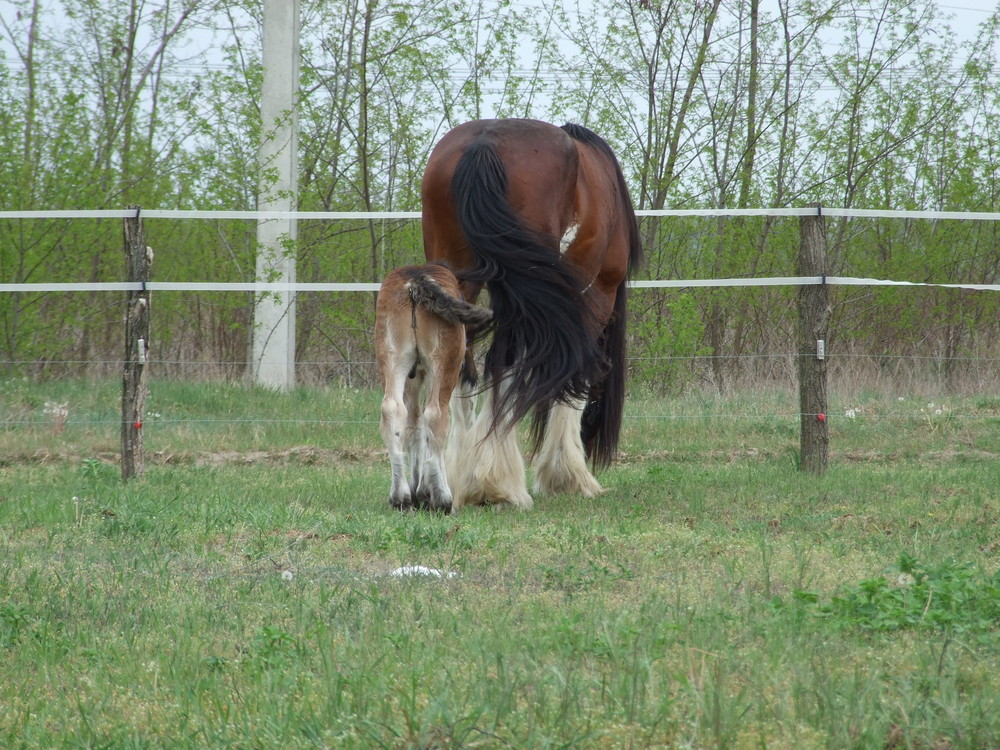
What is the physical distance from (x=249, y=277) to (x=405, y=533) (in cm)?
840

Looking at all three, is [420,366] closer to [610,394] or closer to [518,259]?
[518,259]

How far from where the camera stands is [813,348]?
24.6ft

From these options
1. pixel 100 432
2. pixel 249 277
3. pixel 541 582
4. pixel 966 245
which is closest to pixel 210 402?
pixel 100 432

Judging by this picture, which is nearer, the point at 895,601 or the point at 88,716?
the point at 88,716

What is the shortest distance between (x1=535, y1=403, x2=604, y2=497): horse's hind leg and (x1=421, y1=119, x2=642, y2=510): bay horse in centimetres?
24

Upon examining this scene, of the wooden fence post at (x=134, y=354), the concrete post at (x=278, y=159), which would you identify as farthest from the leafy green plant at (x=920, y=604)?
the concrete post at (x=278, y=159)

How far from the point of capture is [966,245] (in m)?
13.8

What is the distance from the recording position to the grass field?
95.3 inches

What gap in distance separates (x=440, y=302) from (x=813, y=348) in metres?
3.32

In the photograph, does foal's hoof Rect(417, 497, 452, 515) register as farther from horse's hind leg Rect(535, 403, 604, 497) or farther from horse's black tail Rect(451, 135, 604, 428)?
horse's hind leg Rect(535, 403, 604, 497)

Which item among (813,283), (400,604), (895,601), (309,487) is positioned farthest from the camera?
(813,283)

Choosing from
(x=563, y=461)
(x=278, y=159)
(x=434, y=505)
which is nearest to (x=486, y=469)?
(x=434, y=505)

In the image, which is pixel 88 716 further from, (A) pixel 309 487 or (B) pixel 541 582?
(A) pixel 309 487

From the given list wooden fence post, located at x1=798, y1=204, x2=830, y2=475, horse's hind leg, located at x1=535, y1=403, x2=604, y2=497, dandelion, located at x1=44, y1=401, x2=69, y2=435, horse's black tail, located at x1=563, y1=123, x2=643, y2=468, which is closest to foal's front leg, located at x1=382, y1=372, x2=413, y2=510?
horse's hind leg, located at x1=535, y1=403, x2=604, y2=497
